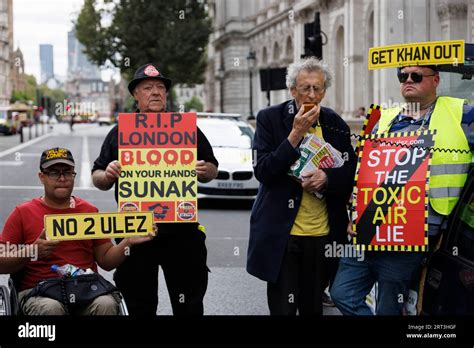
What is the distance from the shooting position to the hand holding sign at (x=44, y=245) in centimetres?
400

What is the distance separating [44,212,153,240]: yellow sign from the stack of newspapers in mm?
918

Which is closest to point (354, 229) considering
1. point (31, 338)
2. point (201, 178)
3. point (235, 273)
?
point (201, 178)

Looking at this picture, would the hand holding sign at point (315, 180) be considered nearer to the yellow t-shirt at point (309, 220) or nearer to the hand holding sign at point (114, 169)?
the yellow t-shirt at point (309, 220)

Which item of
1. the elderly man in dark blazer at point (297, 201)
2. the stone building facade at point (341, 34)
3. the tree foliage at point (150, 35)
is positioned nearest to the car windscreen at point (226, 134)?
the stone building facade at point (341, 34)

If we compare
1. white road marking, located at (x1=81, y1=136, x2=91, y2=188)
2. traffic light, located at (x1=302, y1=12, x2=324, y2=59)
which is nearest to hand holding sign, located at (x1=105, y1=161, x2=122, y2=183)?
traffic light, located at (x1=302, y1=12, x2=324, y2=59)

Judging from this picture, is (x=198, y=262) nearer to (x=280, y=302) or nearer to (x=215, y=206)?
(x=280, y=302)

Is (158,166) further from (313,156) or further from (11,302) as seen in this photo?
(11,302)

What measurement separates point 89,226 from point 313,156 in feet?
3.98

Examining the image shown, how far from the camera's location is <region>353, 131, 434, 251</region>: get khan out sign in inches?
154

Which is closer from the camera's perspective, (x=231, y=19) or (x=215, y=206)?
(x=215, y=206)

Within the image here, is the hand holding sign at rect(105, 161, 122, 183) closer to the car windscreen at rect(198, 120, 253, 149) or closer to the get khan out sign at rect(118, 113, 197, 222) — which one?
the get khan out sign at rect(118, 113, 197, 222)

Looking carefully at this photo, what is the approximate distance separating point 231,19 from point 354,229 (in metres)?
71.4

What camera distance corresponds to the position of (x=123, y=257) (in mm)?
4414

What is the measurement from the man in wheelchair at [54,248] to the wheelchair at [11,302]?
0.06 ft
